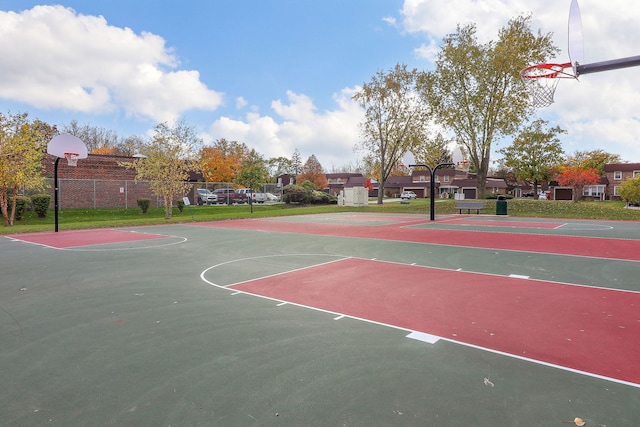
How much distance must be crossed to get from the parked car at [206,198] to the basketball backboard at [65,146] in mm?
20916

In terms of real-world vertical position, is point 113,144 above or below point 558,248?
above

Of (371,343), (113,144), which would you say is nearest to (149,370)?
(371,343)

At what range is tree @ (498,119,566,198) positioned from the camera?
3653cm

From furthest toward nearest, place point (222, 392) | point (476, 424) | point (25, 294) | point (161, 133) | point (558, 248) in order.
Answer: point (161, 133)
point (558, 248)
point (25, 294)
point (222, 392)
point (476, 424)

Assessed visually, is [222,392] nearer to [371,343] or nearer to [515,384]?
[371,343]

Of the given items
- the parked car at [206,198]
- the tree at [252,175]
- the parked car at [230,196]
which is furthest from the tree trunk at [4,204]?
the parked car at [230,196]

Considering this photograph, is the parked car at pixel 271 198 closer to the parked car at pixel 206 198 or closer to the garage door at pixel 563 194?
the parked car at pixel 206 198

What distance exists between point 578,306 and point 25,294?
908cm

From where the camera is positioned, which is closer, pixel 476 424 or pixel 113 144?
pixel 476 424

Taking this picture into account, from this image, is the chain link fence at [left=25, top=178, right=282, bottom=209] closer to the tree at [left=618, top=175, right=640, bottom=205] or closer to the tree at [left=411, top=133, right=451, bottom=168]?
the tree at [left=411, top=133, right=451, bottom=168]

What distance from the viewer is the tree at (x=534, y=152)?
3653 centimetres

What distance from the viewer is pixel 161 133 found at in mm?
24125

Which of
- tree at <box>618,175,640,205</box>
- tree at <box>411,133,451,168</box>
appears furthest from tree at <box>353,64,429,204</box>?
tree at <box>618,175,640,205</box>

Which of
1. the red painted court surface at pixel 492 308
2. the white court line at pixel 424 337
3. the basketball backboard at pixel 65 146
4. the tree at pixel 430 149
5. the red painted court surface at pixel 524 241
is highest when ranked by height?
the tree at pixel 430 149
